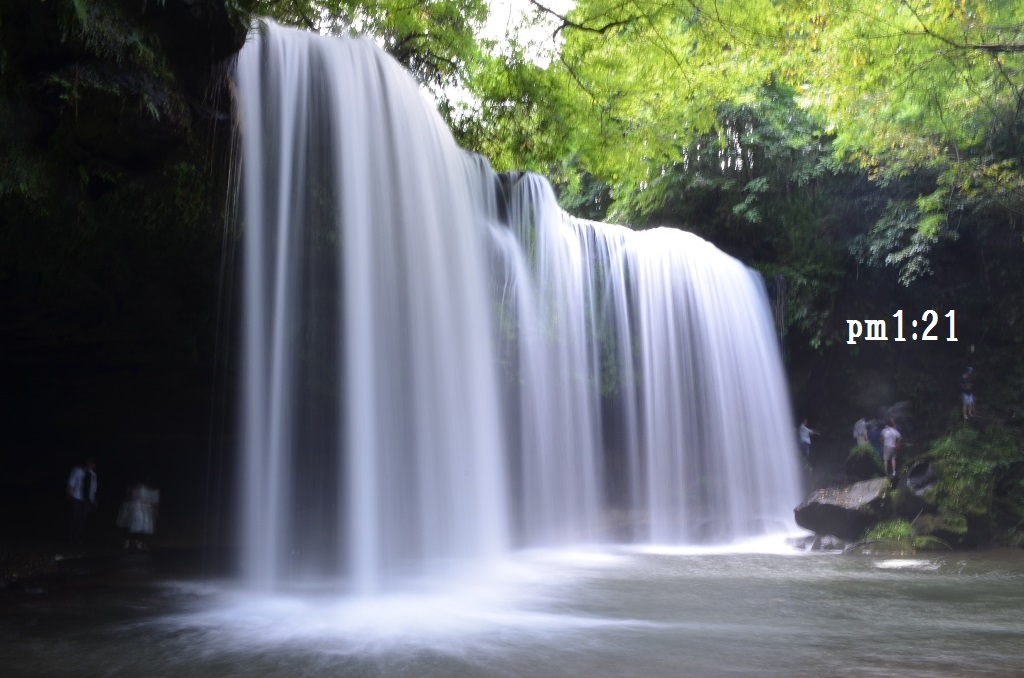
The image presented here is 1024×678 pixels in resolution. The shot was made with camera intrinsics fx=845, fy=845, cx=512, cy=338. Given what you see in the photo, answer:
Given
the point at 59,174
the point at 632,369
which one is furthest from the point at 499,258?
the point at 59,174

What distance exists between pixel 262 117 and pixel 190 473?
25.7 ft

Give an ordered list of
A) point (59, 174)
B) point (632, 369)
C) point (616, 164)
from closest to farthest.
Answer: point (59, 174) → point (616, 164) → point (632, 369)

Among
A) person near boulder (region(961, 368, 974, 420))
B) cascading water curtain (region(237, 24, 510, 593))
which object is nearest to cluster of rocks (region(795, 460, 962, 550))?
person near boulder (region(961, 368, 974, 420))

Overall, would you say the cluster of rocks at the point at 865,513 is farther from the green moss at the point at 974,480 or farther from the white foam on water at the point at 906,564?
the white foam on water at the point at 906,564

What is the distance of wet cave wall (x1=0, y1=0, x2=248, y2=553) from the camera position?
24.9 ft

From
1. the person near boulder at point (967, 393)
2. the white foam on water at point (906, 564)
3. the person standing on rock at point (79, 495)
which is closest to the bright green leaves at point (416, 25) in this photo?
the person standing on rock at point (79, 495)

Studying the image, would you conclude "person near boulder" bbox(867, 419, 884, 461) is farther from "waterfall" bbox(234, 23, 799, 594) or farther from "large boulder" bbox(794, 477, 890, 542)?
"waterfall" bbox(234, 23, 799, 594)

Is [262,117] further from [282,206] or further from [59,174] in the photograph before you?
[59,174]

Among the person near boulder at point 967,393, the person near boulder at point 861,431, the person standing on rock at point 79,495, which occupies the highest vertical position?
the person near boulder at point 967,393

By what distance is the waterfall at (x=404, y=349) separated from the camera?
31.0ft

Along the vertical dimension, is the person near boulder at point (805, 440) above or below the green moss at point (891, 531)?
above

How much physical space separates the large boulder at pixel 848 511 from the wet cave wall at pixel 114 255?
10491mm

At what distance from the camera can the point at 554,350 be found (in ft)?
53.3

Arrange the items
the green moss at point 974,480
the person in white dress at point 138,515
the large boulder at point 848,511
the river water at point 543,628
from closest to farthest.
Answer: the river water at point 543,628
the person in white dress at point 138,515
the large boulder at point 848,511
the green moss at point 974,480
